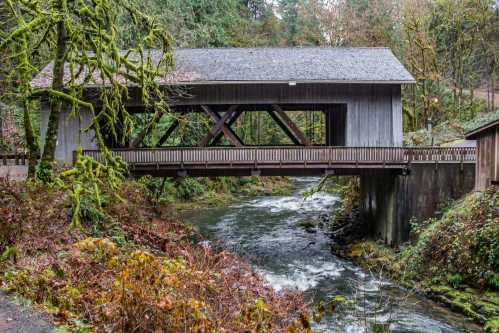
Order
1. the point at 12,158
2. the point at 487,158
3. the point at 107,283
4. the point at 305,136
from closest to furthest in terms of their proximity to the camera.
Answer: the point at 107,283, the point at 487,158, the point at 12,158, the point at 305,136

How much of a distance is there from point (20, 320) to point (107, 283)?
150cm

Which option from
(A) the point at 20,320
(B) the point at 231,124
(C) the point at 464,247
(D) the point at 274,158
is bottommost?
(C) the point at 464,247

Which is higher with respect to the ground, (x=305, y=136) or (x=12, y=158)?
(x=305, y=136)

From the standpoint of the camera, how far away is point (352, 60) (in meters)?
19.5

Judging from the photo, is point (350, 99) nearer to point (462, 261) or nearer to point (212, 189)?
point (462, 261)

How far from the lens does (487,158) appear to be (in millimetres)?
12414

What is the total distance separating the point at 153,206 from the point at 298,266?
5759 mm

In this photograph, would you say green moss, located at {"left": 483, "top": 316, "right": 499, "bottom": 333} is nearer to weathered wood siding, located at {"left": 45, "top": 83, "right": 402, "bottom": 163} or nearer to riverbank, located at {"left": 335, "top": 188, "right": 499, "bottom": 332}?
riverbank, located at {"left": 335, "top": 188, "right": 499, "bottom": 332}

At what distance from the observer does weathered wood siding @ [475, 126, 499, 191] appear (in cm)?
1203

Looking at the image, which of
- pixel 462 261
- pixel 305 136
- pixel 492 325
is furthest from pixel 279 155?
pixel 492 325

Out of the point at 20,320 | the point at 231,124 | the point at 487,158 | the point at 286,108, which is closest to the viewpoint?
the point at 20,320

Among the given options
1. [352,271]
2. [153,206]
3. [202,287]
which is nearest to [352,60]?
[352,271]

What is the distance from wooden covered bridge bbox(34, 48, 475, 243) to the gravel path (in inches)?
439

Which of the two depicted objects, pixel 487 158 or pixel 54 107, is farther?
pixel 487 158
